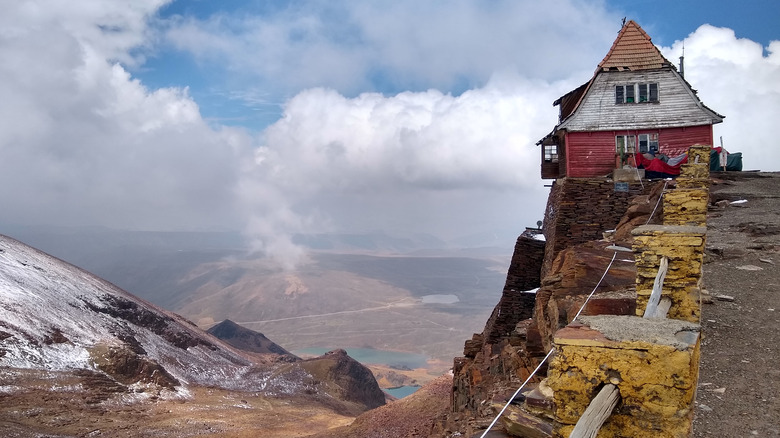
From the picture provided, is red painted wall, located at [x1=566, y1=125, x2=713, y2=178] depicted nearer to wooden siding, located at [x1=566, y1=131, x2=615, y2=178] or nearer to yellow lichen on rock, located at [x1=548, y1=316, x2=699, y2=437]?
wooden siding, located at [x1=566, y1=131, x2=615, y2=178]

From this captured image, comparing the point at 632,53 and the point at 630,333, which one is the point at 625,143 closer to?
the point at 632,53

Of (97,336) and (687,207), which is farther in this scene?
(97,336)

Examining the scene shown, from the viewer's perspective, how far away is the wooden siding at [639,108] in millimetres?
23422

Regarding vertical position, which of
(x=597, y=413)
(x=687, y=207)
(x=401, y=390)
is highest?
(x=687, y=207)

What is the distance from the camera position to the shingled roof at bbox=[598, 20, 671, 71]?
2398 cm

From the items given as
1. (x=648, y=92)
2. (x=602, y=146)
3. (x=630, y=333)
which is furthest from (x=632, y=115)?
(x=630, y=333)

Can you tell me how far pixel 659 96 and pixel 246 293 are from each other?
6305 inches

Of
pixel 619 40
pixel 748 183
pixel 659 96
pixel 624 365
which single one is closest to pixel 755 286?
pixel 624 365

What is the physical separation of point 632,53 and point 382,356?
3469 inches

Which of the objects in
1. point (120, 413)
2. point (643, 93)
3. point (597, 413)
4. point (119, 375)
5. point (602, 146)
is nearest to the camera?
point (597, 413)

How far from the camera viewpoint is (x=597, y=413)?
317 centimetres

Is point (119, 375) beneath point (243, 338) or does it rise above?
above

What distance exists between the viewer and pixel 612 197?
21.0m

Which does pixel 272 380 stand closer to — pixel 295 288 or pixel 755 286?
pixel 755 286
